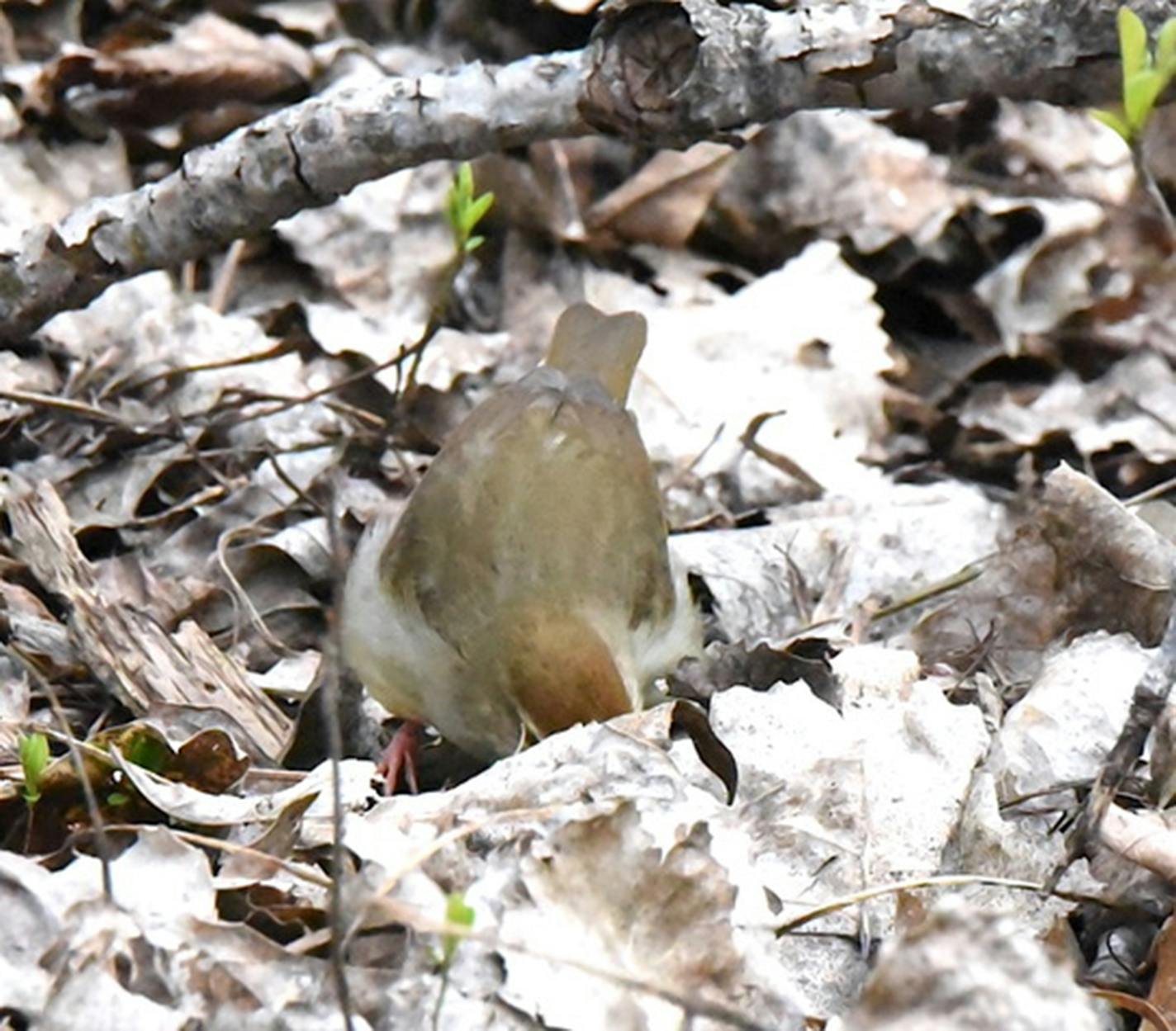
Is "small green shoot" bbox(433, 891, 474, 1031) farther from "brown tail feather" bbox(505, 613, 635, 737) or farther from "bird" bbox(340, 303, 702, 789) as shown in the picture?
"bird" bbox(340, 303, 702, 789)

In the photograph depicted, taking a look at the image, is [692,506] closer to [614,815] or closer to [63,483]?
[63,483]

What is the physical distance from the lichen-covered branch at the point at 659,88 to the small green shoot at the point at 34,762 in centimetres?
173

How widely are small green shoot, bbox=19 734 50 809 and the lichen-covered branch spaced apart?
5.68 feet

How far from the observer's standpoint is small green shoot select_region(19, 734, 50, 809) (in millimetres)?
3479

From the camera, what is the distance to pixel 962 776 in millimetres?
3941

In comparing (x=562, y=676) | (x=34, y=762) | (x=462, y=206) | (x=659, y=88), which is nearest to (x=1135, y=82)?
(x=659, y=88)

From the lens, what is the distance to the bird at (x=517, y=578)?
15.2 ft

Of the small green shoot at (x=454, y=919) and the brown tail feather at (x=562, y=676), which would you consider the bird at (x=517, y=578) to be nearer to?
the brown tail feather at (x=562, y=676)

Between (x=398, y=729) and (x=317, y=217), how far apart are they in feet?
7.62

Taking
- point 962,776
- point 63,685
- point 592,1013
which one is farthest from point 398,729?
point 592,1013

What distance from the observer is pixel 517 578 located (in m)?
4.75

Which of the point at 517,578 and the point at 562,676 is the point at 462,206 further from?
the point at 562,676

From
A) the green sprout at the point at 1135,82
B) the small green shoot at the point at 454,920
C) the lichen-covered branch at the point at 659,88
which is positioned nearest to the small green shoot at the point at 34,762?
the small green shoot at the point at 454,920

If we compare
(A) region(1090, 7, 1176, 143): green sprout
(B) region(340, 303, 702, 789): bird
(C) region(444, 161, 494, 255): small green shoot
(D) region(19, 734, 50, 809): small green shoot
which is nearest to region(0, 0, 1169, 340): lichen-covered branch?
(C) region(444, 161, 494, 255): small green shoot
